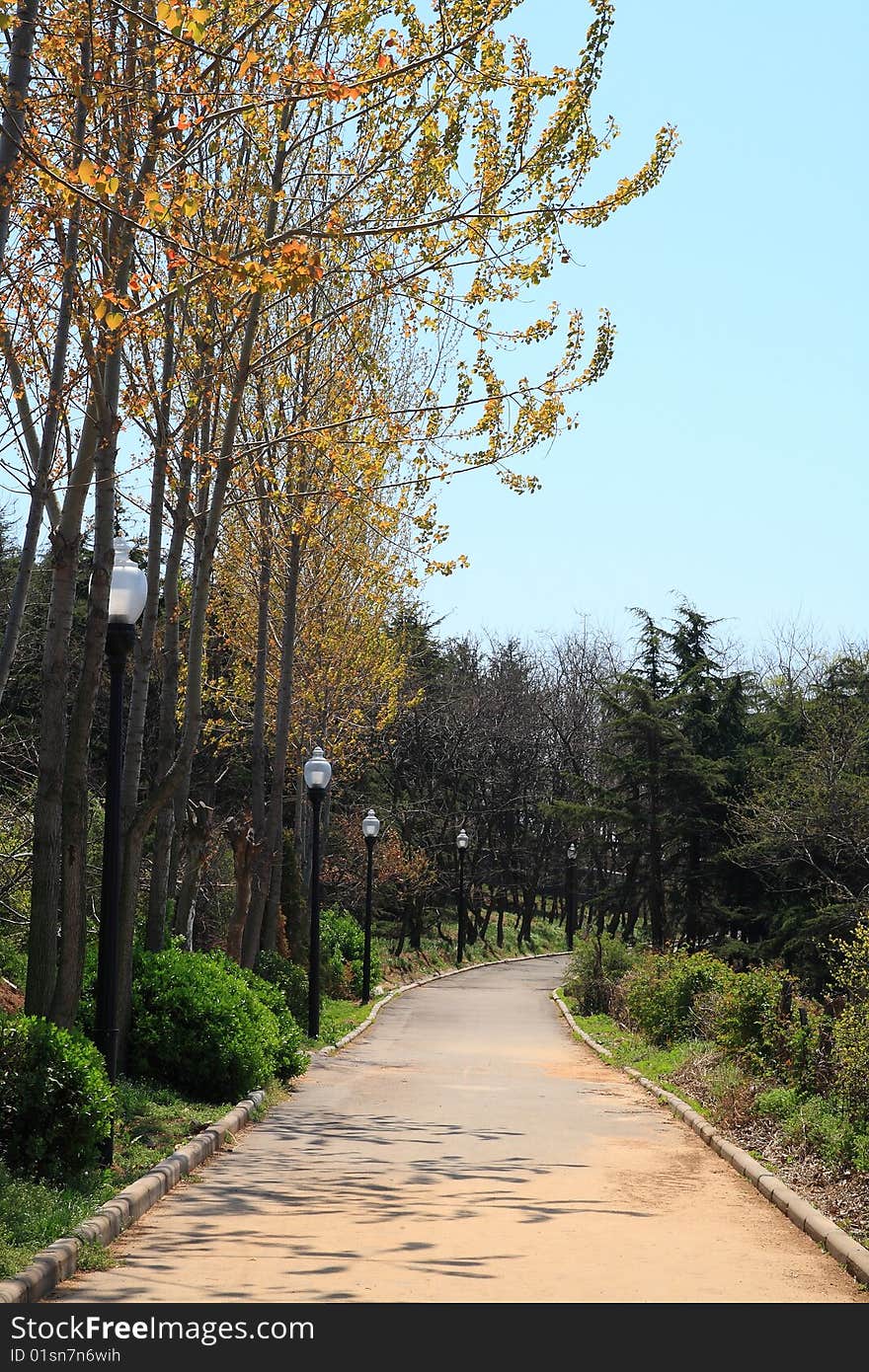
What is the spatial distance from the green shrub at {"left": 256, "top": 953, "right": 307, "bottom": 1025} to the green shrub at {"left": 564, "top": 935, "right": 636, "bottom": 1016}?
29.2 feet

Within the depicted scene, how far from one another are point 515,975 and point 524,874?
44.7 feet

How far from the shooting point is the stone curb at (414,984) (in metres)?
21.0

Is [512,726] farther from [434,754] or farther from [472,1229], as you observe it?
[472,1229]

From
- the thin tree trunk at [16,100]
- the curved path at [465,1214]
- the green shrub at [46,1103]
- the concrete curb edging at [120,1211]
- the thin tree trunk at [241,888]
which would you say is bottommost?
the curved path at [465,1214]

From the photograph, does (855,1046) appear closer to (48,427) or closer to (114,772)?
(114,772)

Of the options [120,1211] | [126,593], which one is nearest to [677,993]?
[126,593]

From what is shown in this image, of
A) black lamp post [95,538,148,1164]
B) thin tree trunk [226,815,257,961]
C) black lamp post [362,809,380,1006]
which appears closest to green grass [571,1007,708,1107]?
black lamp post [362,809,380,1006]

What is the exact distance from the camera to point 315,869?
2150 cm

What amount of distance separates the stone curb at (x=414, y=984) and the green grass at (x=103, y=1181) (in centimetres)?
783

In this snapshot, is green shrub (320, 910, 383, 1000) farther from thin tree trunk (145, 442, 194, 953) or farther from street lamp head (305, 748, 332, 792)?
thin tree trunk (145, 442, 194, 953)

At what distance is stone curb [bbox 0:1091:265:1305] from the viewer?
619 centimetres

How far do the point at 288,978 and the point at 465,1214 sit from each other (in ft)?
41.7

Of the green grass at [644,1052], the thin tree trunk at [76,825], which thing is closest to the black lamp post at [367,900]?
the green grass at [644,1052]

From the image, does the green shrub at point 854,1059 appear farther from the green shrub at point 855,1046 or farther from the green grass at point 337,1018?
the green grass at point 337,1018
